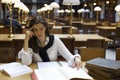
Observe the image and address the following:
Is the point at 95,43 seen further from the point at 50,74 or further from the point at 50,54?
the point at 50,74

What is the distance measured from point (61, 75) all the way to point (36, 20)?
85cm

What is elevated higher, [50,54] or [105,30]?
[50,54]

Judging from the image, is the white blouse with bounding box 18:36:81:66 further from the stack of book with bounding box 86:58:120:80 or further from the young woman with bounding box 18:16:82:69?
the stack of book with bounding box 86:58:120:80

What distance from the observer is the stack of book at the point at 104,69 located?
1.84 meters

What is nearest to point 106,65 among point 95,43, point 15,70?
point 15,70

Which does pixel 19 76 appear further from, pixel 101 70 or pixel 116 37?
pixel 116 37

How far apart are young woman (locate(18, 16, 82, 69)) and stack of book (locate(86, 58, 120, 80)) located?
1.62ft

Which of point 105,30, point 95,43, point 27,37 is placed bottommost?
point 105,30

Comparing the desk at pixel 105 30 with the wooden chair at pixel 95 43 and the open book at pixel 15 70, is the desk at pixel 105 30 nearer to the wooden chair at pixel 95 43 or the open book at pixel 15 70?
the wooden chair at pixel 95 43

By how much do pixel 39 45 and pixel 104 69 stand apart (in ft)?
3.11

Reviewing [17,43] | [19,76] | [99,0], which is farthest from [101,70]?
[99,0]

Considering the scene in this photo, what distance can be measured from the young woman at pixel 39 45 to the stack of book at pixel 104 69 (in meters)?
0.49

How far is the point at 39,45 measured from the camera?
8.69 feet

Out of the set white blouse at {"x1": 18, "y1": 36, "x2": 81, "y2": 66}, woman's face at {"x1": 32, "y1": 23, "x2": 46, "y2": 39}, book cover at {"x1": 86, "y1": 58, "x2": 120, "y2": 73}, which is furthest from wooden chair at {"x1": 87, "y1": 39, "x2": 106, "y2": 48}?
book cover at {"x1": 86, "y1": 58, "x2": 120, "y2": 73}
